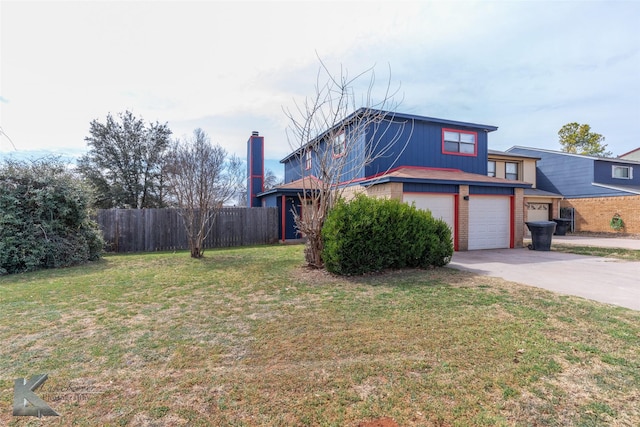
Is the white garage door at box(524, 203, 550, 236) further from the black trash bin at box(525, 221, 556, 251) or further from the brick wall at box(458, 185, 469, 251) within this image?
the brick wall at box(458, 185, 469, 251)

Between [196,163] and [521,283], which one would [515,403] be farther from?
[196,163]

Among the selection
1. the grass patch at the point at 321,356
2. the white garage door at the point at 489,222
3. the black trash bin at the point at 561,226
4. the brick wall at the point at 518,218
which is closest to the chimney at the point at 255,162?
the white garage door at the point at 489,222

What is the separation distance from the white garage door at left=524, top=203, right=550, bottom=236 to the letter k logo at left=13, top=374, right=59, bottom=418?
2338cm

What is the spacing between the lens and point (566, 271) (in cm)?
749

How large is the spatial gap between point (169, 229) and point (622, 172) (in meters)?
29.8

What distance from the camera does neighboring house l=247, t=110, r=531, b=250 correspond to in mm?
10945

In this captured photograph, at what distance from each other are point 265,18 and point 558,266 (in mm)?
9992

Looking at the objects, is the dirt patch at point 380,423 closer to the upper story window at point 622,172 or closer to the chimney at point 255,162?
the chimney at point 255,162

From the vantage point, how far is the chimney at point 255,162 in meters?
18.2

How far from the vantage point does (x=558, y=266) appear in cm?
820

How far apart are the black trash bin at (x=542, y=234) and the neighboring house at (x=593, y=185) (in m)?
11.7

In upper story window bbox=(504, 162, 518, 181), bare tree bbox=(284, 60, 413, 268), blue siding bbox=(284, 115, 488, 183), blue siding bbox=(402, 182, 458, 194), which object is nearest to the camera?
bare tree bbox=(284, 60, 413, 268)

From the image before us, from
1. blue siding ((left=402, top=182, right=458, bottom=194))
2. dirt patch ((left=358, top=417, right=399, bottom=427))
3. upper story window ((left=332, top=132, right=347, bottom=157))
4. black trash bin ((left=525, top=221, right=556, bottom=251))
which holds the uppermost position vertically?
upper story window ((left=332, top=132, right=347, bottom=157))

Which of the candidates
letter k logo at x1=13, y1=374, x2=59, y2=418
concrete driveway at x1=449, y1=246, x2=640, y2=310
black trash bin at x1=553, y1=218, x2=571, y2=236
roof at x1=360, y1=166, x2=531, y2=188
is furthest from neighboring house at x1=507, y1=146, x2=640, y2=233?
letter k logo at x1=13, y1=374, x2=59, y2=418
